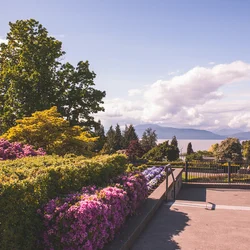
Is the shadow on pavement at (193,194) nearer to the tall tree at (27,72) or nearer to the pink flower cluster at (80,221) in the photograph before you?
the pink flower cluster at (80,221)

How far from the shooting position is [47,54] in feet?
92.3

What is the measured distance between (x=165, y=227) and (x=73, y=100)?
22665mm

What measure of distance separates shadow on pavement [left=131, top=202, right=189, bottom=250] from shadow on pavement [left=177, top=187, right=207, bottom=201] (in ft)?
13.5

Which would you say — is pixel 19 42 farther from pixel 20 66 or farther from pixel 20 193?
pixel 20 193

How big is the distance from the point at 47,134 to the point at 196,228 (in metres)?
11.0

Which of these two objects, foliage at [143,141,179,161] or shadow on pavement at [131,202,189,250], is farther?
foliage at [143,141,179,161]

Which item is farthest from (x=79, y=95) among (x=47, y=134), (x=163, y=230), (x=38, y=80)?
(x=163, y=230)

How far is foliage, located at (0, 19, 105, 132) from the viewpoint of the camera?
2662 cm

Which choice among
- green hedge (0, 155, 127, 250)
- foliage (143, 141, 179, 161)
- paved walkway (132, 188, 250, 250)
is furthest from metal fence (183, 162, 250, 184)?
foliage (143, 141, 179, 161)

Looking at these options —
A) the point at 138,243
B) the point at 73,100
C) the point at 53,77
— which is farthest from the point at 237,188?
the point at 53,77

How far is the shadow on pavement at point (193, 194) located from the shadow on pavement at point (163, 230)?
413cm

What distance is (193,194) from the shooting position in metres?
14.0

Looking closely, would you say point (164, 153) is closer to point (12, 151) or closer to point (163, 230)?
point (12, 151)

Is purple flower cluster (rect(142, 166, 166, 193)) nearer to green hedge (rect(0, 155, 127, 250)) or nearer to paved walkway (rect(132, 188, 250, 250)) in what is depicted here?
paved walkway (rect(132, 188, 250, 250))
